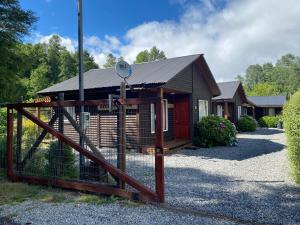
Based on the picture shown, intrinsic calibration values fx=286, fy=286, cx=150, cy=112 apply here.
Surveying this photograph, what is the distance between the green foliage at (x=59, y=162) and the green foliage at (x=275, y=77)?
61942 millimetres

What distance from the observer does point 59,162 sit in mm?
6125

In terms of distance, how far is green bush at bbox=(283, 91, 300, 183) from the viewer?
600 cm

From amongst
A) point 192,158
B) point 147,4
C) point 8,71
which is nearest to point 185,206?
point 8,71

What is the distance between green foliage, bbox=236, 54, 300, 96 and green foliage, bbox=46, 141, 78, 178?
61.9 metres

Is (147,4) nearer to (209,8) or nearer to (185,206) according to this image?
(209,8)

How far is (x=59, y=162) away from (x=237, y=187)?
12.6ft

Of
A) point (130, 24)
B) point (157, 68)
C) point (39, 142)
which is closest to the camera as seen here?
point (39, 142)

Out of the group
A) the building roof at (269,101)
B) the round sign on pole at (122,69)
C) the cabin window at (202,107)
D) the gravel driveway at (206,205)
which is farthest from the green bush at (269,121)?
the round sign on pole at (122,69)

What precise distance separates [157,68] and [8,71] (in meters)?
8.29

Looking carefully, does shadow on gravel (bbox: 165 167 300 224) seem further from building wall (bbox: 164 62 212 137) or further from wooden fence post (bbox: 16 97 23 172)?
building wall (bbox: 164 62 212 137)

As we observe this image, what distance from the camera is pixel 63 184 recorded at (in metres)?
5.77

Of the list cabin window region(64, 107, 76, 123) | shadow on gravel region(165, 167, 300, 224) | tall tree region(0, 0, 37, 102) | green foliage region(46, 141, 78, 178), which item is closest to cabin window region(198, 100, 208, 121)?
shadow on gravel region(165, 167, 300, 224)

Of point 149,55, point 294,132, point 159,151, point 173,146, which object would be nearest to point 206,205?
point 159,151

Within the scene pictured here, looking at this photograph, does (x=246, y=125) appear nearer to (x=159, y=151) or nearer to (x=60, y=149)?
(x=60, y=149)
